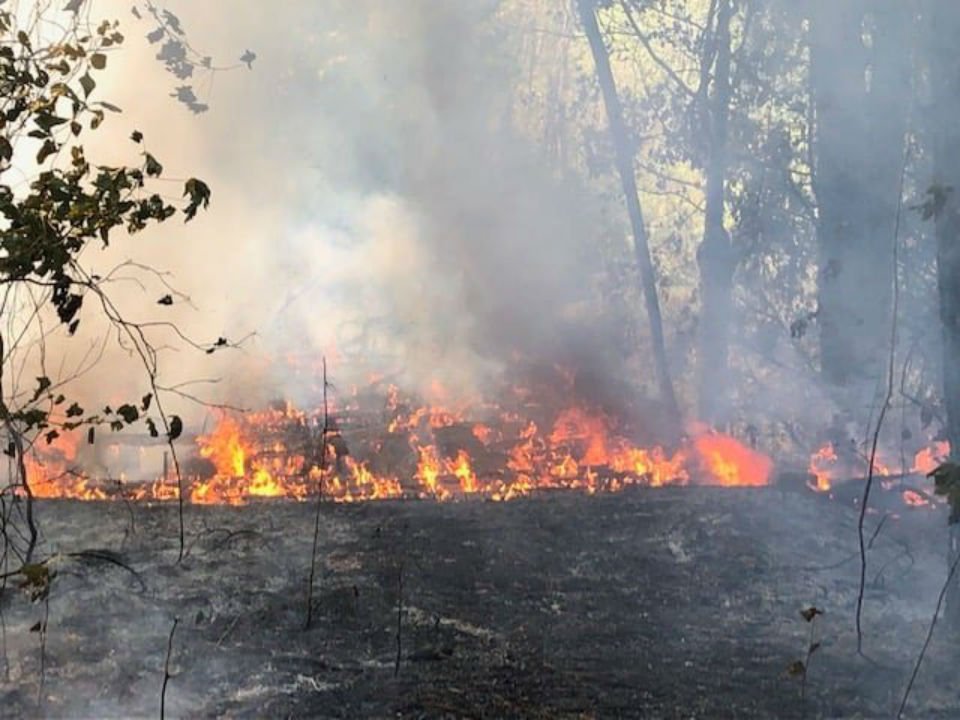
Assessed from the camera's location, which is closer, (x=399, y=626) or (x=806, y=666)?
(x=806, y=666)

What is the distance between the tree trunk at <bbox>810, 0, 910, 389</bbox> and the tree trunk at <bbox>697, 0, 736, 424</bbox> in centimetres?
193

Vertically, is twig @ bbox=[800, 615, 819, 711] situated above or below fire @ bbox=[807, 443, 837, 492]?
below

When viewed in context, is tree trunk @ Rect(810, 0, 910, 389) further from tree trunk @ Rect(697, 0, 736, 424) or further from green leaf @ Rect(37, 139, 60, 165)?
green leaf @ Rect(37, 139, 60, 165)

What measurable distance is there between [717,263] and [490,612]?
7.07m

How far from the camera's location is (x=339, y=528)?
730 cm

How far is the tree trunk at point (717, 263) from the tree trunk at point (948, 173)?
5855 millimetres

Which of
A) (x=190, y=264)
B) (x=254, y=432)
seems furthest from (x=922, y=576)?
(x=190, y=264)

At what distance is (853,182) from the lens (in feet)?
30.0

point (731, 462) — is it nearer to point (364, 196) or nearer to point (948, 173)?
point (948, 173)

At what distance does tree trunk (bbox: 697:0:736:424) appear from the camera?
37.1 ft

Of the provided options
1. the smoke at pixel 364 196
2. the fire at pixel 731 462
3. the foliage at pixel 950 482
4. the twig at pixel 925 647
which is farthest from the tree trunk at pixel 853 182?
the smoke at pixel 364 196

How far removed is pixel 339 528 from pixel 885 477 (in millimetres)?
4442

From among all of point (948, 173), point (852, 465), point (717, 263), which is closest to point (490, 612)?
point (948, 173)

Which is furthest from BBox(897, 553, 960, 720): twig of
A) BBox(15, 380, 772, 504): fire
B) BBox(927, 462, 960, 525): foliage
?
BBox(15, 380, 772, 504): fire
